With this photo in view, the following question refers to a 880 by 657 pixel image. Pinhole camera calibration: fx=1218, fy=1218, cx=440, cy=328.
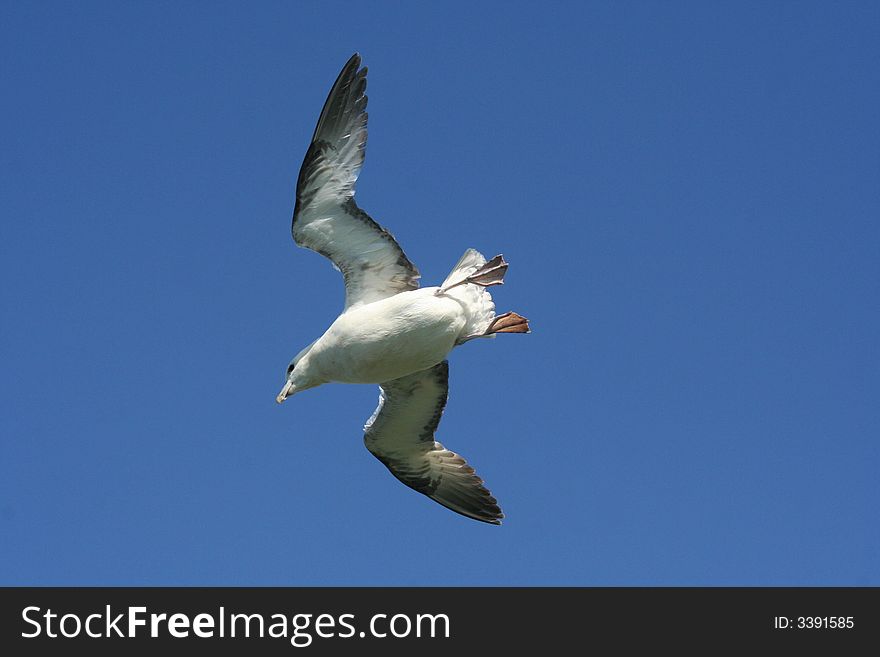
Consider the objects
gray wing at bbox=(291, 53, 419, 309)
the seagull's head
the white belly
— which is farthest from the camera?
the seagull's head

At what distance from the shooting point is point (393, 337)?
12266mm

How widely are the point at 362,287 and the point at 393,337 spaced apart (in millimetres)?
986

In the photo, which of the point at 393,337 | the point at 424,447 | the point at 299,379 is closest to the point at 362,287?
the point at 393,337

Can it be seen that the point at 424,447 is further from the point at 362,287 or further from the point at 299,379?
the point at 362,287

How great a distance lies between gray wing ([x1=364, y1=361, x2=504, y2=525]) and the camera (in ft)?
45.9

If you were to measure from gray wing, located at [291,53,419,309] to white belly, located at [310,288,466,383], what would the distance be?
1.79ft

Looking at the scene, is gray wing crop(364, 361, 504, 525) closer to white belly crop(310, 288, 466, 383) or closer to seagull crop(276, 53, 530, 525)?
seagull crop(276, 53, 530, 525)

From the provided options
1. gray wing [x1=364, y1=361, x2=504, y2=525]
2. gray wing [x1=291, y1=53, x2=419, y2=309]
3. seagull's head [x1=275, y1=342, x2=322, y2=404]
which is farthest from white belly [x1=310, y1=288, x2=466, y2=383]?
gray wing [x1=364, y1=361, x2=504, y2=525]

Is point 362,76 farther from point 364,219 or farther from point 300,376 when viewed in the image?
point 300,376

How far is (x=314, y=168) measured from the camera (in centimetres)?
1257

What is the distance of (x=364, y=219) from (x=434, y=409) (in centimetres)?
268

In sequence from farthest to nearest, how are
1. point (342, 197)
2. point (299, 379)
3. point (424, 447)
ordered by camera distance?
point (424, 447)
point (299, 379)
point (342, 197)

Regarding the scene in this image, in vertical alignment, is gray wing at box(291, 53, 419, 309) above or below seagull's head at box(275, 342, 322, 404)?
above
